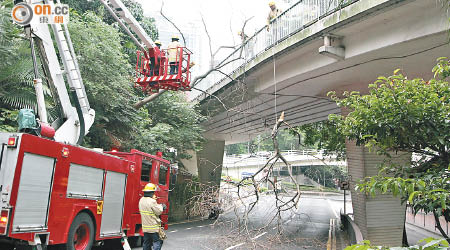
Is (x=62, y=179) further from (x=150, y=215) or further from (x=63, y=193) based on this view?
(x=150, y=215)

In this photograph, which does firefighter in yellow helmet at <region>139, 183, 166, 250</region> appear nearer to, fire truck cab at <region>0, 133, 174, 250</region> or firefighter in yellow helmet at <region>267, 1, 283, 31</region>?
fire truck cab at <region>0, 133, 174, 250</region>

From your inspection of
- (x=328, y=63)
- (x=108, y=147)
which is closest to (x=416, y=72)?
(x=328, y=63)

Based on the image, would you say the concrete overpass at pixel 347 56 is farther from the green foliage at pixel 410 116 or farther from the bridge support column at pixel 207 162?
the bridge support column at pixel 207 162

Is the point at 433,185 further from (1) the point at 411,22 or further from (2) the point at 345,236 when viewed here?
(2) the point at 345,236

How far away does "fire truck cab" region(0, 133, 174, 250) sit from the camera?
207 inches

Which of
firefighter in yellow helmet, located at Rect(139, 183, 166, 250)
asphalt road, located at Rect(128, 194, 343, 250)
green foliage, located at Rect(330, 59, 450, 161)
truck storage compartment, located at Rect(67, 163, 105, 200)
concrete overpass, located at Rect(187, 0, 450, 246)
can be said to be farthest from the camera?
concrete overpass, located at Rect(187, 0, 450, 246)

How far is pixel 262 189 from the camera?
21.5 feet

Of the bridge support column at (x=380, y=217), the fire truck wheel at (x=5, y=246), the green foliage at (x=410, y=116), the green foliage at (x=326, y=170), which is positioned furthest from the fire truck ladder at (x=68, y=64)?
the bridge support column at (x=380, y=217)

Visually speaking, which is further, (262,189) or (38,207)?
(262,189)

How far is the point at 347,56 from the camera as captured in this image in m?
9.48

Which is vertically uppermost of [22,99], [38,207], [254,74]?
[254,74]

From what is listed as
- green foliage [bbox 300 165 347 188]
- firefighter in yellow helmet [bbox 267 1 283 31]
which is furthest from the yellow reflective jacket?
firefighter in yellow helmet [bbox 267 1 283 31]

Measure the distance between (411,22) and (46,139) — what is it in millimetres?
7495

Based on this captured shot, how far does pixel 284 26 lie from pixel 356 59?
267 cm
